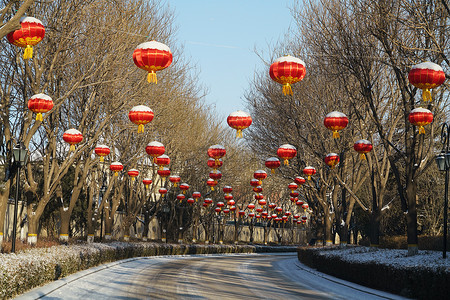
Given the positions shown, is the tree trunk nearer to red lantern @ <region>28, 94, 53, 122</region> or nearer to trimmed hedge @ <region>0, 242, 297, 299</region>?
trimmed hedge @ <region>0, 242, 297, 299</region>

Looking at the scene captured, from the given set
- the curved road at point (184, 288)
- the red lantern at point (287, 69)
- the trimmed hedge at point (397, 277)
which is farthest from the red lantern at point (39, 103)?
the trimmed hedge at point (397, 277)

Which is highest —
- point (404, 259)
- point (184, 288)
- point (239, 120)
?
point (239, 120)

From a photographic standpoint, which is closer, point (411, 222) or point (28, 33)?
point (28, 33)

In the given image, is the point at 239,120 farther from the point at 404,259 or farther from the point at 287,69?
the point at 404,259

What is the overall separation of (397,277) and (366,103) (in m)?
8.84

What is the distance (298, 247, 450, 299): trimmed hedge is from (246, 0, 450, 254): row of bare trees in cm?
187

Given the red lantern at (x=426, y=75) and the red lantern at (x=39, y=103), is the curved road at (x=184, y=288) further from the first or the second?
the red lantern at (x=426, y=75)

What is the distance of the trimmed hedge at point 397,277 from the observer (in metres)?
13.5

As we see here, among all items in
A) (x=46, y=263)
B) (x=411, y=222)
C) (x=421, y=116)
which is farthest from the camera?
(x=411, y=222)

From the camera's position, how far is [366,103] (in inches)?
890

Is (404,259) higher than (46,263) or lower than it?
higher

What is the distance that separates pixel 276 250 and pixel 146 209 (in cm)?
2666

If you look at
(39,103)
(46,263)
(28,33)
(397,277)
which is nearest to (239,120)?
(39,103)

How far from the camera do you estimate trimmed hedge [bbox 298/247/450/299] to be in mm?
13516
